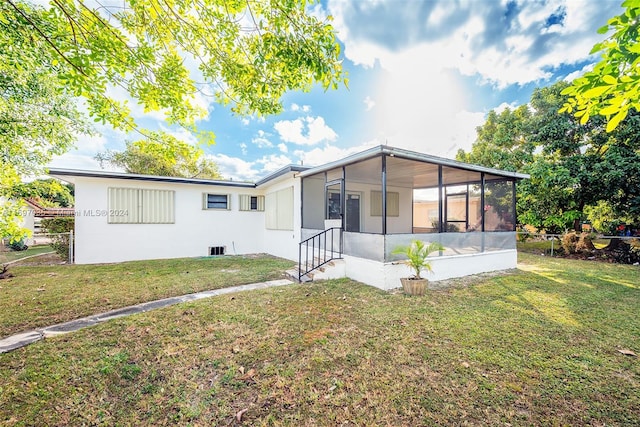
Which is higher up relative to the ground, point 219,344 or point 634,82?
point 634,82

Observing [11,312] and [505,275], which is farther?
[505,275]

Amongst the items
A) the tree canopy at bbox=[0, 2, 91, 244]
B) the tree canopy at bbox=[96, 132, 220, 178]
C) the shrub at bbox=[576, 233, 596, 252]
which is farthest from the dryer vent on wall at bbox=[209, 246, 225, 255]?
the shrub at bbox=[576, 233, 596, 252]

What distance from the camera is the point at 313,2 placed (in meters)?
2.45

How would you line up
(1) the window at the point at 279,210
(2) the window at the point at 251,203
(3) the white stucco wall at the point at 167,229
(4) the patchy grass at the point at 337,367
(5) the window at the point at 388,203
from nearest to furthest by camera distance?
(4) the patchy grass at the point at 337,367
(3) the white stucco wall at the point at 167,229
(1) the window at the point at 279,210
(5) the window at the point at 388,203
(2) the window at the point at 251,203

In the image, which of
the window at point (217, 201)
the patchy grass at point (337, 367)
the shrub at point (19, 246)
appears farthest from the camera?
the shrub at point (19, 246)

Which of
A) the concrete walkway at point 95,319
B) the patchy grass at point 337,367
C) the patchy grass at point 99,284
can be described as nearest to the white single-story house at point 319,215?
the patchy grass at point 99,284

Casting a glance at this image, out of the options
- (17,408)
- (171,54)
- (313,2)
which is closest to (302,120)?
(171,54)

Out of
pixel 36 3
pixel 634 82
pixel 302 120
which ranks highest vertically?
pixel 302 120

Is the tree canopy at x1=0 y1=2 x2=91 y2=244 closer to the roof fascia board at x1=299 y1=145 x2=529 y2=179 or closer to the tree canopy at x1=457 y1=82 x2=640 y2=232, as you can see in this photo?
the roof fascia board at x1=299 y1=145 x2=529 y2=179

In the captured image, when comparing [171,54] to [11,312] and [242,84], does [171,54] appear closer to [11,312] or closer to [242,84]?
[242,84]

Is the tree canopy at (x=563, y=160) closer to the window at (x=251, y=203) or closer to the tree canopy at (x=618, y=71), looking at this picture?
the tree canopy at (x=618, y=71)

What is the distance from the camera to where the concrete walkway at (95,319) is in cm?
302

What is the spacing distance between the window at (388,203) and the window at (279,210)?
3.87m

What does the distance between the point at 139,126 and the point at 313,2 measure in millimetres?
2765
